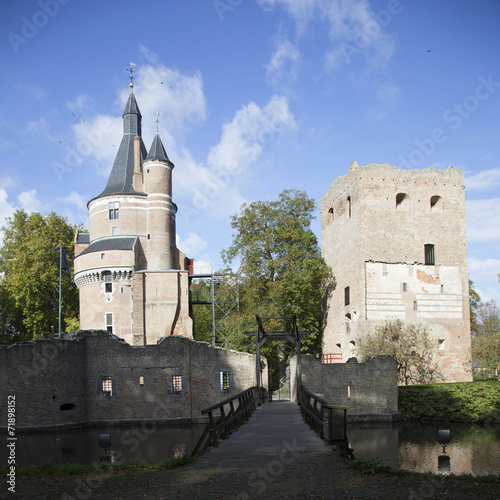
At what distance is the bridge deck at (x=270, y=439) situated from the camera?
9.92 metres

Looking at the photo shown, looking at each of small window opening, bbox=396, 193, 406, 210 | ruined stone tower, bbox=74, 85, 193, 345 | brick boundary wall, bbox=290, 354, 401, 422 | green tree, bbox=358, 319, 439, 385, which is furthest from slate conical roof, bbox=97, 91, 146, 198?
brick boundary wall, bbox=290, 354, 401, 422

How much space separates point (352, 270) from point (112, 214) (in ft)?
56.3

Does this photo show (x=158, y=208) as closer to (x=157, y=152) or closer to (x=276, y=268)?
(x=157, y=152)

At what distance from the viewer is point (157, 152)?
1569 inches

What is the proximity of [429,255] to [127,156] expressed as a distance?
22427 mm

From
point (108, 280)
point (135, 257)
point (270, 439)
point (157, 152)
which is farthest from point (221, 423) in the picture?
point (157, 152)

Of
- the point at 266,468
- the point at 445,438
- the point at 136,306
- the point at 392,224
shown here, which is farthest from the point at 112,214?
the point at 266,468

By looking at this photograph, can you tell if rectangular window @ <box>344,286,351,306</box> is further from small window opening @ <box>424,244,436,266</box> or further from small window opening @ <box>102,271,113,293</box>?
small window opening @ <box>102,271,113,293</box>

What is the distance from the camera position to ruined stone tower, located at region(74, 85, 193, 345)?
36.5 m

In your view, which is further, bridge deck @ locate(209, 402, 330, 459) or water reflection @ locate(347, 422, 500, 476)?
water reflection @ locate(347, 422, 500, 476)

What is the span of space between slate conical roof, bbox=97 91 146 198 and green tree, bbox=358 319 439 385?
1930 cm

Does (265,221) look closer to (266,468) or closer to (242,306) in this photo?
(242,306)

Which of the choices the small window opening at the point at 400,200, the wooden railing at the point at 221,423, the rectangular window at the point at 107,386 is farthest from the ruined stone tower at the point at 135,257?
the wooden railing at the point at 221,423

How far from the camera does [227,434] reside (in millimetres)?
11945
